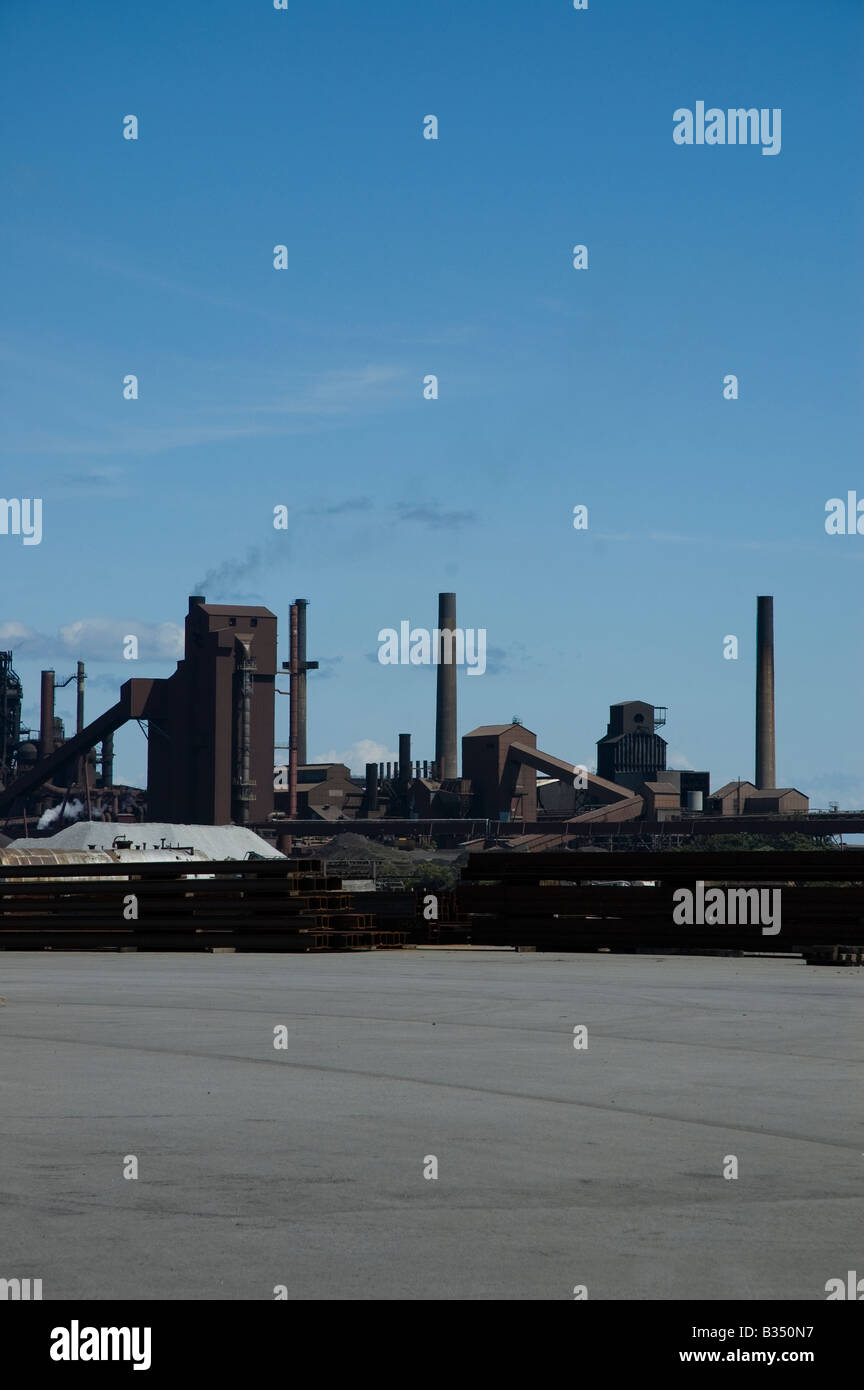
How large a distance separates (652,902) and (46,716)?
9812 cm

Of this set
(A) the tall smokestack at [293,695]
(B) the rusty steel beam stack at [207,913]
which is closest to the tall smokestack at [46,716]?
(A) the tall smokestack at [293,695]

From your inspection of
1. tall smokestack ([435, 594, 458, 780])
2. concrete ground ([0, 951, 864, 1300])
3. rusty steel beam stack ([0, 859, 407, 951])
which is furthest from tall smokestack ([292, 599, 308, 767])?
concrete ground ([0, 951, 864, 1300])

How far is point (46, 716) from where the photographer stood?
113625 millimetres

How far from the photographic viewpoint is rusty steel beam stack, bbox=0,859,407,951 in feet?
69.9

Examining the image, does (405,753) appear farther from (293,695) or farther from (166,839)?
(166,839)

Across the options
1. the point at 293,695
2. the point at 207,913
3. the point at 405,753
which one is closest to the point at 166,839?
the point at 293,695

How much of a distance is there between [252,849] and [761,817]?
37.0 m

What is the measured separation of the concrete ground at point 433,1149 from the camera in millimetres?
4516

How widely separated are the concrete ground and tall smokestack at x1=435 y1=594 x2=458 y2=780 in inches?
3704

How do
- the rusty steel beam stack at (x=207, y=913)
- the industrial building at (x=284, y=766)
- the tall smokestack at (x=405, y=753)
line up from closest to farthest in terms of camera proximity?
the rusty steel beam stack at (x=207, y=913) → the industrial building at (x=284, y=766) → the tall smokestack at (x=405, y=753)

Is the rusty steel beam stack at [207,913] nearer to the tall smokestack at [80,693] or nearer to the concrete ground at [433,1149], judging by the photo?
the concrete ground at [433,1149]

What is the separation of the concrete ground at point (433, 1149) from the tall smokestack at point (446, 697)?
3704 inches
